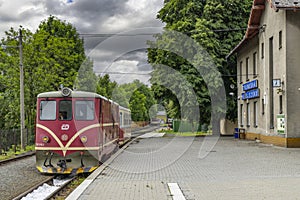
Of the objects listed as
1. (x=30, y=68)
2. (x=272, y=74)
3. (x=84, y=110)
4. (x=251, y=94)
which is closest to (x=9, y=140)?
(x=30, y=68)

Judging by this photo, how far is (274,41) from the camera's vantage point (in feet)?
82.8

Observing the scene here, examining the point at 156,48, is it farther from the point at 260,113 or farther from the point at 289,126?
the point at 289,126

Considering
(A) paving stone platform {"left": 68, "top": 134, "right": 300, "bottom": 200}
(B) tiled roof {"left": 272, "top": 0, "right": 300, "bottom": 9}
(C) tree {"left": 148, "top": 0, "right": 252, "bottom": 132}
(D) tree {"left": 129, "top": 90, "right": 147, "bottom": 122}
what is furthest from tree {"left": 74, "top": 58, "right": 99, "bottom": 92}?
(D) tree {"left": 129, "top": 90, "right": 147, "bottom": 122}

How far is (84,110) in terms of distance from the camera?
14.4 m

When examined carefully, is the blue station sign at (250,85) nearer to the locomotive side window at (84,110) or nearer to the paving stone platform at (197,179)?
the paving stone platform at (197,179)

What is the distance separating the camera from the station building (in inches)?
907

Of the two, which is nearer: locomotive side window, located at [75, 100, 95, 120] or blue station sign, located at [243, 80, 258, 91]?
locomotive side window, located at [75, 100, 95, 120]

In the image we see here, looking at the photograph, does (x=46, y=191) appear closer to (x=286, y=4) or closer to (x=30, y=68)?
(x=286, y=4)

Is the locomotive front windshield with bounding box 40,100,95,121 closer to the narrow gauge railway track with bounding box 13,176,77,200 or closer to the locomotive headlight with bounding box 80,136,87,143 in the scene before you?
the locomotive headlight with bounding box 80,136,87,143

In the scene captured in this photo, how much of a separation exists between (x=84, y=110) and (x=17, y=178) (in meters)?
2.98

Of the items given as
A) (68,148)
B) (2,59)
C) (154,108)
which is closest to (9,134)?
(2,59)

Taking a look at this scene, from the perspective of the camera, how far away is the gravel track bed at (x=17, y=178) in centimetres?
1134

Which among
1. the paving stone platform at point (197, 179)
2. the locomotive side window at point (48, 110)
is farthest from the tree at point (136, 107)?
the locomotive side window at point (48, 110)

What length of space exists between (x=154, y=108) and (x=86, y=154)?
93.3m
